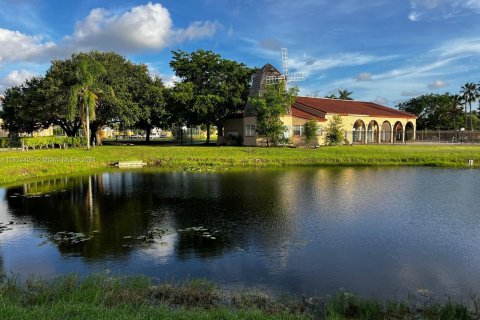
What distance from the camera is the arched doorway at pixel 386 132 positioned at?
69.1 metres

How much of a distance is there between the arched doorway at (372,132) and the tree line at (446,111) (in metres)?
24.3

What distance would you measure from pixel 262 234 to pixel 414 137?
63.4 meters

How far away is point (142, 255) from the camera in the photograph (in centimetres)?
1241

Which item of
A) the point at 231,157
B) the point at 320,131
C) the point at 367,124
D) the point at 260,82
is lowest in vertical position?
the point at 231,157

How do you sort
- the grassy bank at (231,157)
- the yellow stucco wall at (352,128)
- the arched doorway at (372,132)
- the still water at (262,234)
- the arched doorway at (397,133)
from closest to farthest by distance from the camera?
the still water at (262,234)
the grassy bank at (231,157)
the yellow stucco wall at (352,128)
the arched doorway at (372,132)
the arched doorway at (397,133)

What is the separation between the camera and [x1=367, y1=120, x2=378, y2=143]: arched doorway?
66375mm

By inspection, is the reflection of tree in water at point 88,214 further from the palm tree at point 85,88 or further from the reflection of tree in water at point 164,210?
the palm tree at point 85,88

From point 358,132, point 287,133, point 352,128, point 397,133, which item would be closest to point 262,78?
point 287,133

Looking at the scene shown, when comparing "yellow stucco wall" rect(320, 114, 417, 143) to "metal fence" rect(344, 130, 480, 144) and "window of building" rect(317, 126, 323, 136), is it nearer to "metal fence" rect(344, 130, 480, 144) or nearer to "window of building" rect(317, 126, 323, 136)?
"metal fence" rect(344, 130, 480, 144)

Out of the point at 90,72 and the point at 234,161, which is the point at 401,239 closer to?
the point at 234,161

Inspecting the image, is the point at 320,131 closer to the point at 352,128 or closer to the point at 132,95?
the point at 352,128

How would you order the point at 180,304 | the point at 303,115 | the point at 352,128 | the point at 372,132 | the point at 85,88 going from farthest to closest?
the point at 372,132 < the point at 352,128 < the point at 303,115 < the point at 85,88 < the point at 180,304

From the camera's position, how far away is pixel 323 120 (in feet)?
184

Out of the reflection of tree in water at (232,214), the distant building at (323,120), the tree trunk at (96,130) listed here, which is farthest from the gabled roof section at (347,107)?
the reflection of tree in water at (232,214)
